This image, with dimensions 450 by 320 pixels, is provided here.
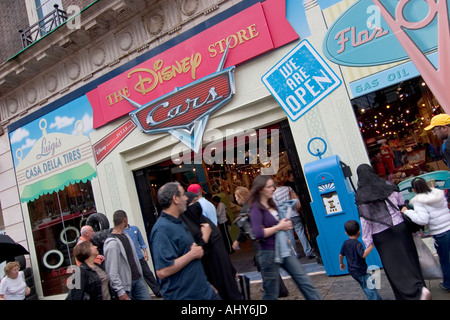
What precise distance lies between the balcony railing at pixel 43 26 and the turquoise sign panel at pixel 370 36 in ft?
Answer: 24.0

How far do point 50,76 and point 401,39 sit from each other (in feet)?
28.7

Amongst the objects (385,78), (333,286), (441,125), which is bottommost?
(333,286)

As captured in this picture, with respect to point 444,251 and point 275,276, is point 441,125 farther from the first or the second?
point 275,276

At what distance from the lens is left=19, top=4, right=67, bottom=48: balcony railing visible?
912 centimetres

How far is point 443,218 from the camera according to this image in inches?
147


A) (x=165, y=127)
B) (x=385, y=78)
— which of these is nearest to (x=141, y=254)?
(x=165, y=127)

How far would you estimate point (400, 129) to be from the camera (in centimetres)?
561

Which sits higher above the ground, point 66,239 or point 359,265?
point 66,239

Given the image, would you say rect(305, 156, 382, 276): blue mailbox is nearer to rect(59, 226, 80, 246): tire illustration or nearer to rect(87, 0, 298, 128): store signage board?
rect(87, 0, 298, 128): store signage board

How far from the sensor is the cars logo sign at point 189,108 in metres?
6.79

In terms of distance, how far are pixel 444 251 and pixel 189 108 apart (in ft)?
17.0

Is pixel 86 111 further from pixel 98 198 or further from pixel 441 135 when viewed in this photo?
pixel 441 135

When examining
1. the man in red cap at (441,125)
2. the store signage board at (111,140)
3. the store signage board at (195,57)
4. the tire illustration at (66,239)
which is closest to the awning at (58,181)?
the store signage board at (111,140)

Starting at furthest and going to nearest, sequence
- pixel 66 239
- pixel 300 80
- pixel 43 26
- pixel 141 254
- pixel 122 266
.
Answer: pixel 43 26 → pixel 66 239 → pixel 300 80 → pixel 141 254 → pixel 122 266
